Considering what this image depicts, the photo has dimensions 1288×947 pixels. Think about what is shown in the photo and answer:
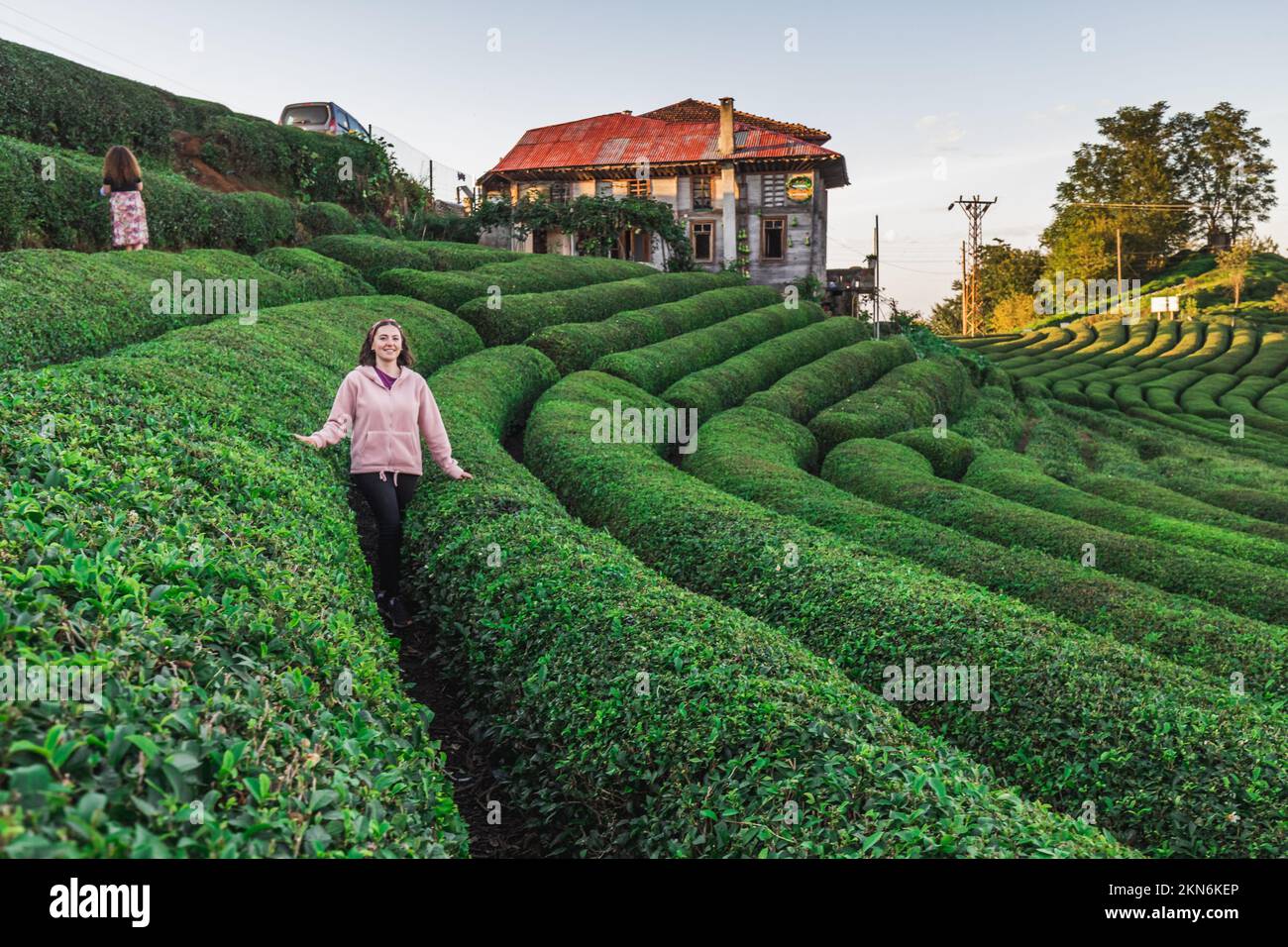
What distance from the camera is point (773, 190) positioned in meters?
39.9

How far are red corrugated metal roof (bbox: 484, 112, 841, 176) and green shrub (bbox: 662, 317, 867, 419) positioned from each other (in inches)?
573

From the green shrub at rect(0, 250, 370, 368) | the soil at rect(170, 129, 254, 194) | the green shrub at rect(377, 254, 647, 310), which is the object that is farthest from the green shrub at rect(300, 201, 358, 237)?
the green shrub at rect(0, 250, 370, 368)

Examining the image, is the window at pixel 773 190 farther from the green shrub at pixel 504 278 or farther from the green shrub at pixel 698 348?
the green shrub at pixel 504 278

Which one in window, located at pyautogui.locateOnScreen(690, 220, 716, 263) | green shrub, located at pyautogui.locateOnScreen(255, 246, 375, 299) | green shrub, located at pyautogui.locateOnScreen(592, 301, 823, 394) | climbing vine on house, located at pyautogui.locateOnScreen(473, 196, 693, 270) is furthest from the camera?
window, located at pyautogui.locateOnScreen(690, 220, 716, 263)

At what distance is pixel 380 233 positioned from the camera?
27.1 meters

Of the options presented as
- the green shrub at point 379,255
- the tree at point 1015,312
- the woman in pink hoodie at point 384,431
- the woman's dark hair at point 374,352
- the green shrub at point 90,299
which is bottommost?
the woman in pink hoodie at point 384,431

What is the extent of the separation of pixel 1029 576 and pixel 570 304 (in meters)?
14.2

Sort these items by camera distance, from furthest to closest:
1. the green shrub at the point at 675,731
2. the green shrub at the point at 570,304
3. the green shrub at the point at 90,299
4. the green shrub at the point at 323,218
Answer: the green shrub at the point at 323,218
the green shrub at the point at 570,304
the green shrub at the point at 90,299
the green shrub at the point at 675,731

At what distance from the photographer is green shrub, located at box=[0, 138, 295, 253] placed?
13.2m

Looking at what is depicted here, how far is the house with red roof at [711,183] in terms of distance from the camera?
39.4 meters

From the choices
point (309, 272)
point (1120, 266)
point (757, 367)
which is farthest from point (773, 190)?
point (1120, 266)

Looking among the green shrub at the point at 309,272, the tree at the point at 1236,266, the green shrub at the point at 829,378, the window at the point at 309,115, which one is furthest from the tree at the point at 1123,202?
the green shrub at the point at 309,272

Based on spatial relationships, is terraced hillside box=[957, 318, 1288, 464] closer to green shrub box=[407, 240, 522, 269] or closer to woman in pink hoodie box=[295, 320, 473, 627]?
green shrub box=[407, 240, 522, 269]

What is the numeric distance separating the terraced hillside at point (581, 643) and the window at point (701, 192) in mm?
29074
